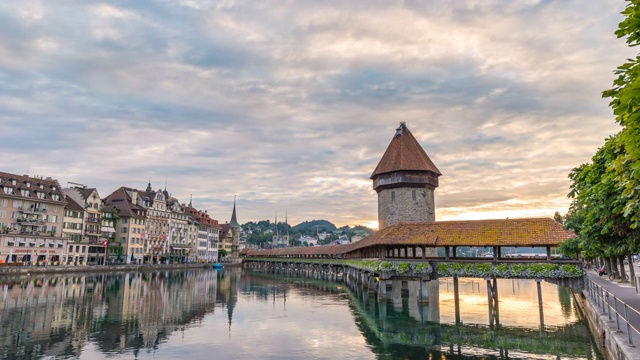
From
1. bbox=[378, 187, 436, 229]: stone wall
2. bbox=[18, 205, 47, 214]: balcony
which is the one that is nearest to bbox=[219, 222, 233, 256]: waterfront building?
bbox=[18, 205, 47, 214]: balcony

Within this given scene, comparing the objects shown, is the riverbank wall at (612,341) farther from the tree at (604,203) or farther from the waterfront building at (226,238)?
the waterfront building at (226,238)

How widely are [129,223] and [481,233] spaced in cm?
7230

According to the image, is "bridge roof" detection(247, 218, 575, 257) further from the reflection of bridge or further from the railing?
the reflection of bridge

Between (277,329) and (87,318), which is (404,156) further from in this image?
(87,318)

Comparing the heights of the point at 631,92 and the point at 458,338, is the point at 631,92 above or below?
above

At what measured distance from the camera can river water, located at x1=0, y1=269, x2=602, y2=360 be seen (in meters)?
16.6

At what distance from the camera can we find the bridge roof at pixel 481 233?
24.9m

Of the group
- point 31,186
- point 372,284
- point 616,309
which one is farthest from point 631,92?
point 31,186

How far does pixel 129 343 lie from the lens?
17.6m

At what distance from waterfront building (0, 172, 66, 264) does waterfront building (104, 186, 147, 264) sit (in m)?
14.9

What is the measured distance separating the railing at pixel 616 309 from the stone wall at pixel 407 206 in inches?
1022

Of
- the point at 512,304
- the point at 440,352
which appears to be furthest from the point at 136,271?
the point at 440,352

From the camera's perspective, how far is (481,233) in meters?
27.1

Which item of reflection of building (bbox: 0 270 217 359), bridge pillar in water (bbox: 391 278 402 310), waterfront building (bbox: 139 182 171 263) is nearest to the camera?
reflection of building (bbox: 0 270 217 359)
